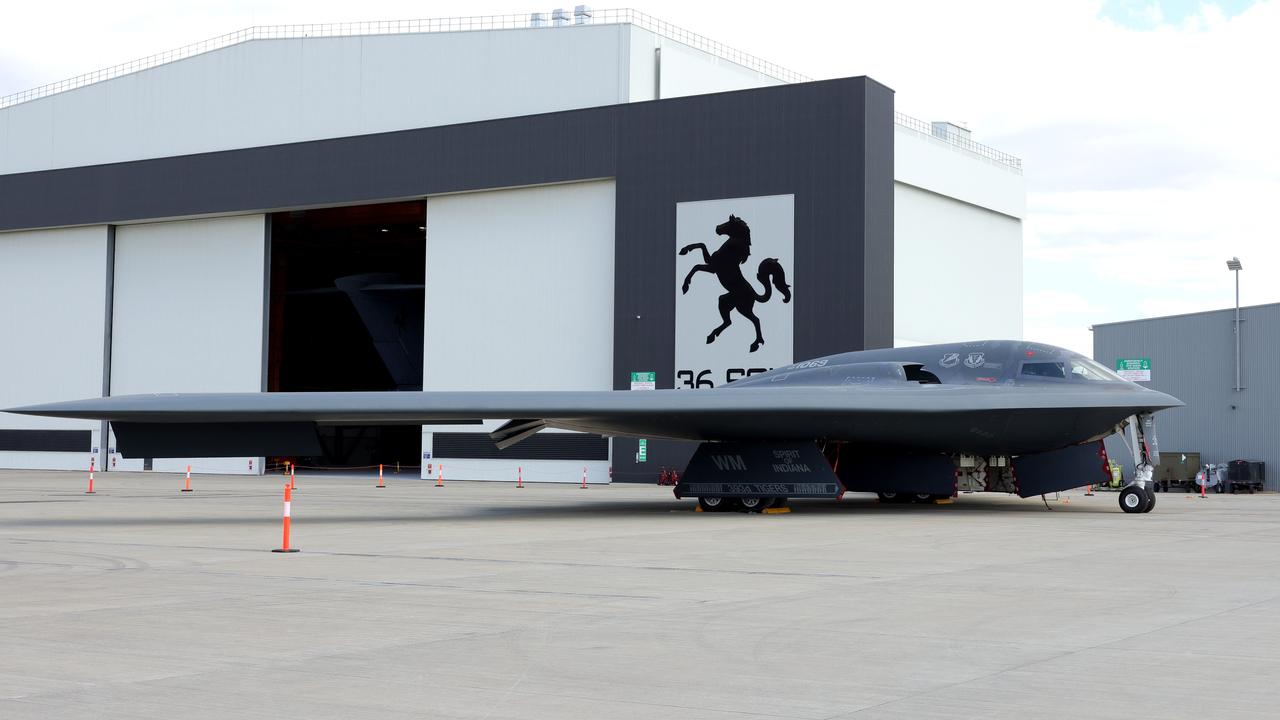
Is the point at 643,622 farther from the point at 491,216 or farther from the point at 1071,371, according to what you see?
the point at 491,216

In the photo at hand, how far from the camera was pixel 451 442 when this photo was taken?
3869cm

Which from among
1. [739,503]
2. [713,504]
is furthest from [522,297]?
[739,503]

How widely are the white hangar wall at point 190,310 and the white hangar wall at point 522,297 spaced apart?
24.2ft

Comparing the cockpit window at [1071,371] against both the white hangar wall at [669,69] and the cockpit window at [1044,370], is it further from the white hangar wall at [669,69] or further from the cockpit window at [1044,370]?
the white hangar wall at [669,69]

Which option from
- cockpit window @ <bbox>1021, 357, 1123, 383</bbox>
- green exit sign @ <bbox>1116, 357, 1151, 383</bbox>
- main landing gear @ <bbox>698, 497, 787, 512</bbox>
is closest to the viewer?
cockpit window @ <bbox>1021, 357, 1123, 383</bbox>

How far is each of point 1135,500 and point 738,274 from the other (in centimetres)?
1524

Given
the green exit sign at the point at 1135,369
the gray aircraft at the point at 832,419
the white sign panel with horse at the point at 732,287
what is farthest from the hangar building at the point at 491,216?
the gray aircraft at the point at 832,419

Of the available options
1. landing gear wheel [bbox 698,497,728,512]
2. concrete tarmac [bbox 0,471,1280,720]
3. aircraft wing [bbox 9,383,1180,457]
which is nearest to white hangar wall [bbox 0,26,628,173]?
landing gear wheel [bbox 698,497,728,512]

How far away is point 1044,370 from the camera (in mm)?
19375

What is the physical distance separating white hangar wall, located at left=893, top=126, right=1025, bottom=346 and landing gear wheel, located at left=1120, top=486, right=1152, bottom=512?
689 inches

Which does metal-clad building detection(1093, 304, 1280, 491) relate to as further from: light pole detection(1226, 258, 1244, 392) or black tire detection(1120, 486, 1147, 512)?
black tire detection(1120, 486, 1147, 512)

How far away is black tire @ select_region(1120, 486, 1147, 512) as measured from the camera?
19.7 m

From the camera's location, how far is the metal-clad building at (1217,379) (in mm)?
33281

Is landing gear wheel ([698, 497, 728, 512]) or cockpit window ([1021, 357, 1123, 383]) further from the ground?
cockpit window ([1021, 357, 1123, 383])
